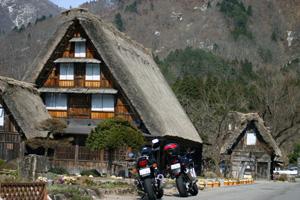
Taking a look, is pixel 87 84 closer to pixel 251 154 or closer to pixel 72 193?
pixel 72 193

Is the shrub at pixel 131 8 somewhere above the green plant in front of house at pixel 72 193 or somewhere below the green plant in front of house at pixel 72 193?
above

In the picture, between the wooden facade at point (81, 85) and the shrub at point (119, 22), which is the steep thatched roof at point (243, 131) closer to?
the wooden facade at point (81, 85)

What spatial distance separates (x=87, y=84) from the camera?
30234 mm

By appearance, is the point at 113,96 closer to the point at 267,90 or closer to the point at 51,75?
the point at 51,75

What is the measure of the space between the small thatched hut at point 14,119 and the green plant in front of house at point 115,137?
4086 millimetres

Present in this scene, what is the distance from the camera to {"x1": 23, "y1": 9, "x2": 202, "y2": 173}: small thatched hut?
28.6m

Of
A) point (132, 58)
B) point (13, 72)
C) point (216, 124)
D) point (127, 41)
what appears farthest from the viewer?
point (13, 72)

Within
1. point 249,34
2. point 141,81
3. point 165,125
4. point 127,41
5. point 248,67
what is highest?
point 249,34

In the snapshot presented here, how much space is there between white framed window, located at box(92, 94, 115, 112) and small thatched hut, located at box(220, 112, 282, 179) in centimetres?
1599

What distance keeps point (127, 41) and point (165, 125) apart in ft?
30.1

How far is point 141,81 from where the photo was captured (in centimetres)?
3061

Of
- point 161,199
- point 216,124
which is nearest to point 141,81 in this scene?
point 161,199

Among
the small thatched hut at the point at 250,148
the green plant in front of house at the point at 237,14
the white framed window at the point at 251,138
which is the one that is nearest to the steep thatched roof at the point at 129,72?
the small thatched hut at the point at 250,148

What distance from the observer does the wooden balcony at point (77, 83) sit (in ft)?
97.8
